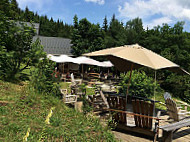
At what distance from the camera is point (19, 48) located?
7930 millimetres

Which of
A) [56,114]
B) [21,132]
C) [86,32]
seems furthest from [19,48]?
[86,32]

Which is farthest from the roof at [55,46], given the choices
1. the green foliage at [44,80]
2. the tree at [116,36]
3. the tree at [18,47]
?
the green foliage at [44,80]

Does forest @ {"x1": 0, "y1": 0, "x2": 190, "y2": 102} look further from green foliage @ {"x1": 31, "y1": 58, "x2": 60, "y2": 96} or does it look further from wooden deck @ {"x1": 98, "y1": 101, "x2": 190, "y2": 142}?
green foliage @ {"x1": 31, "y1": 58, "x2": 60, "y2": 96}

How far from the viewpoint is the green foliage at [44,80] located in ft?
19.6

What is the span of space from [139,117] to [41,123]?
8.34ft

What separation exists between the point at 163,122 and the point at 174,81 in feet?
28.7

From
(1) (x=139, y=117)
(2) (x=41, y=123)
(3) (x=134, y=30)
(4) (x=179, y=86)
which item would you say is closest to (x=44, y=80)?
(2) (x=41, y=123)

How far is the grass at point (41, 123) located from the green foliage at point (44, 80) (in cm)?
66

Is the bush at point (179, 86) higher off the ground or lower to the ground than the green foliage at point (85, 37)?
lower

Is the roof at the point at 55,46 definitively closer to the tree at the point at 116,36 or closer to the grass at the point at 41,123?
the tree at the point at 116,36

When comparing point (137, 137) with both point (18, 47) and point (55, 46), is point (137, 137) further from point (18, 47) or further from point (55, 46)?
point (55, 46)

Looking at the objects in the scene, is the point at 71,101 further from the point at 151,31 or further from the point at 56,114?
the point at 151,31

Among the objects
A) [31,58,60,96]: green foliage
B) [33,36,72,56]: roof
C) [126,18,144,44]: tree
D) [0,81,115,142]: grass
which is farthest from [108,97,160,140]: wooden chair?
[126,18,144,44]: tree

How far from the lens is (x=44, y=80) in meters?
6.06
